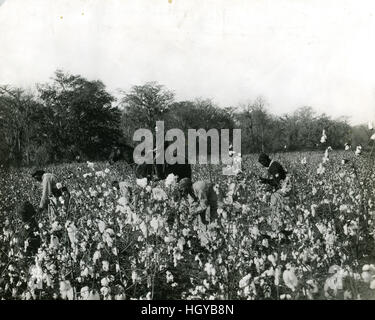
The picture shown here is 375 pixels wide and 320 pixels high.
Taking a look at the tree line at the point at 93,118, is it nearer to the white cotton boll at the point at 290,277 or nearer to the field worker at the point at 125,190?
the field worker at the point at 125,190

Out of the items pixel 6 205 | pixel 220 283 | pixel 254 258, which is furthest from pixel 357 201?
pixel 6 205

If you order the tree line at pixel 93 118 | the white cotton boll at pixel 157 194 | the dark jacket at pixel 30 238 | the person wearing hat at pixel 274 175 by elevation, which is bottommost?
the dark jacket at pixel 30 238

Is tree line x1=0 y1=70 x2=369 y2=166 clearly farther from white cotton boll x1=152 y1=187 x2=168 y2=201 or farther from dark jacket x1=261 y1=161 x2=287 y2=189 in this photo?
white cotton boll x1=152 y1=187 x2=168 y2=201

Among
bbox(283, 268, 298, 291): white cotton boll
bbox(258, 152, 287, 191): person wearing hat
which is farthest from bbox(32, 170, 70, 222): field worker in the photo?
bbox(283, 268, 298, 291): white cotton boll

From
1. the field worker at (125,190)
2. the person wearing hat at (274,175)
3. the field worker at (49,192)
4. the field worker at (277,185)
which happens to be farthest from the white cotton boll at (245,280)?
the field worker at (49,192)

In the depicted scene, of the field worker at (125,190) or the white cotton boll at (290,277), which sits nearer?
the white cotton boll at (290,277)

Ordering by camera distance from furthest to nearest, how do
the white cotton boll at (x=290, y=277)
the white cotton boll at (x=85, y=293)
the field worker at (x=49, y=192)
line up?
1. the field worker at (x=49, y=192)
2. the white cotton boll at (x=85, y=293)
3. the white cotton boll at (x=290, y=277)

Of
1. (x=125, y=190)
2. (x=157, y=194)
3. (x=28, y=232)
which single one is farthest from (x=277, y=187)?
(x=28, y=232)
